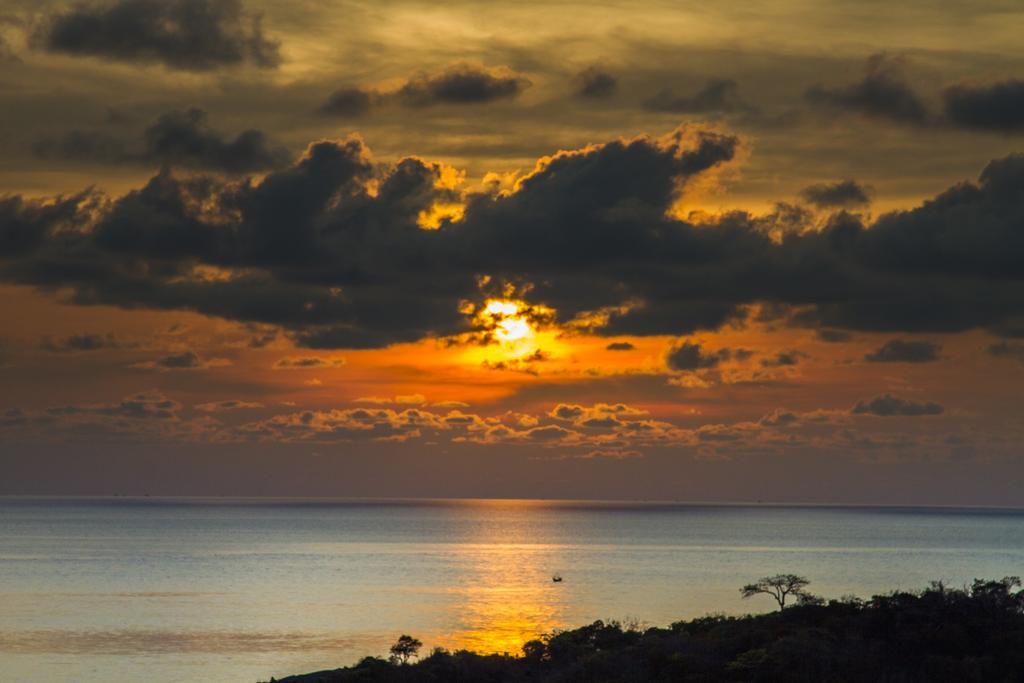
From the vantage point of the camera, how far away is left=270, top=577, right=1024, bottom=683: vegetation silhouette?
257ft

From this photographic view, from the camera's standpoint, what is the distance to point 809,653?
257ft

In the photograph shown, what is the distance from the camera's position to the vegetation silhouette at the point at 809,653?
257 ft

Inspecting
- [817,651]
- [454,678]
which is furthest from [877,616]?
[454,678]

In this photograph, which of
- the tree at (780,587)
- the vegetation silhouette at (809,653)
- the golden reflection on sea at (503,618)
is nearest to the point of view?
A: the vegetation silhouette at (809,653)

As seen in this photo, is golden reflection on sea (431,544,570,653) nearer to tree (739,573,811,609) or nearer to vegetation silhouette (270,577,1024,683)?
tree (739,573,811,609)

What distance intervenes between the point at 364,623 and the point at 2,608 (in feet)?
163

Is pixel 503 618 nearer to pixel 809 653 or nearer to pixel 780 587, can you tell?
pixel 780 587

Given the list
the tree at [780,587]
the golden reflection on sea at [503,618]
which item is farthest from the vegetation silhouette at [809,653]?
the golden reflection on sea at [503,618]

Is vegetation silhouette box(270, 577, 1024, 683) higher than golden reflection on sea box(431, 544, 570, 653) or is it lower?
lower

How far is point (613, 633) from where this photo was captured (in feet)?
325

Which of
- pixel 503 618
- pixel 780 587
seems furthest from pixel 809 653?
pixel 503 618

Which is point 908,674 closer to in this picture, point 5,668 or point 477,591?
point 5,668

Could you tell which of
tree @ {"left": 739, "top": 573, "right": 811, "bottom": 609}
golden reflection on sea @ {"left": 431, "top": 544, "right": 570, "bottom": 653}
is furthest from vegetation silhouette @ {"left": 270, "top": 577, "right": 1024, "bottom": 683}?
golden reflection on sea @ {"left": 431, "top": 544, "right": 570, "bottom": 653}

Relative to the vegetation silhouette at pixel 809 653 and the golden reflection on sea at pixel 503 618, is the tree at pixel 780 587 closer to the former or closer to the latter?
the vegetation silhouette at pixel 809 653
